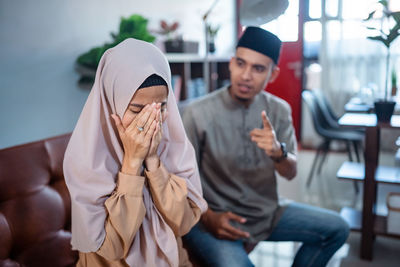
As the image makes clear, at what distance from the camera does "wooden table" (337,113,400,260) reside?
2.04 meters

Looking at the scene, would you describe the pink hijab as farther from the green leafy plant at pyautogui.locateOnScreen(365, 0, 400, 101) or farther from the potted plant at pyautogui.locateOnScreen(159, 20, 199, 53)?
the potted plant at pyautogui.locateOnScreen(159, 20, 199, 53)

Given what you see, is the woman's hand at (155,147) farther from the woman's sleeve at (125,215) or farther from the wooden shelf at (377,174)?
the wooden shelf at (377,174)

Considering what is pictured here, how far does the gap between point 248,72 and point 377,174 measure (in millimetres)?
1173

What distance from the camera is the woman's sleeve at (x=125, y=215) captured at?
944 mm

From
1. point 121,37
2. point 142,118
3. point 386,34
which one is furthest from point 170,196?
point 386,34

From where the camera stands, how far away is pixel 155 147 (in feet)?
3.25

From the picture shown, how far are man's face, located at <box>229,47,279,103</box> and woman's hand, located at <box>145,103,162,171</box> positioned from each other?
2.34ft

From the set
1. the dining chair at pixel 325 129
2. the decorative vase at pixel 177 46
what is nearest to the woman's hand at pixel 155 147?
the decorative vase at pixel 177 46

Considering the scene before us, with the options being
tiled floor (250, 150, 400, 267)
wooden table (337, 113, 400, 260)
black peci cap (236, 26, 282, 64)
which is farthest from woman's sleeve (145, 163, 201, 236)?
wooden table (337, 113, 400, 260)

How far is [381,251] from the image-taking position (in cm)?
225

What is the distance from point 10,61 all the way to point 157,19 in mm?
1463

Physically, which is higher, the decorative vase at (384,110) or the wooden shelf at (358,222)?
the decorative vase at (384,110)

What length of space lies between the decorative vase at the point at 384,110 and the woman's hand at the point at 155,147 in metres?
1.54

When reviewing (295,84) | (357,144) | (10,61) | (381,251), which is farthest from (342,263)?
(295,84)
